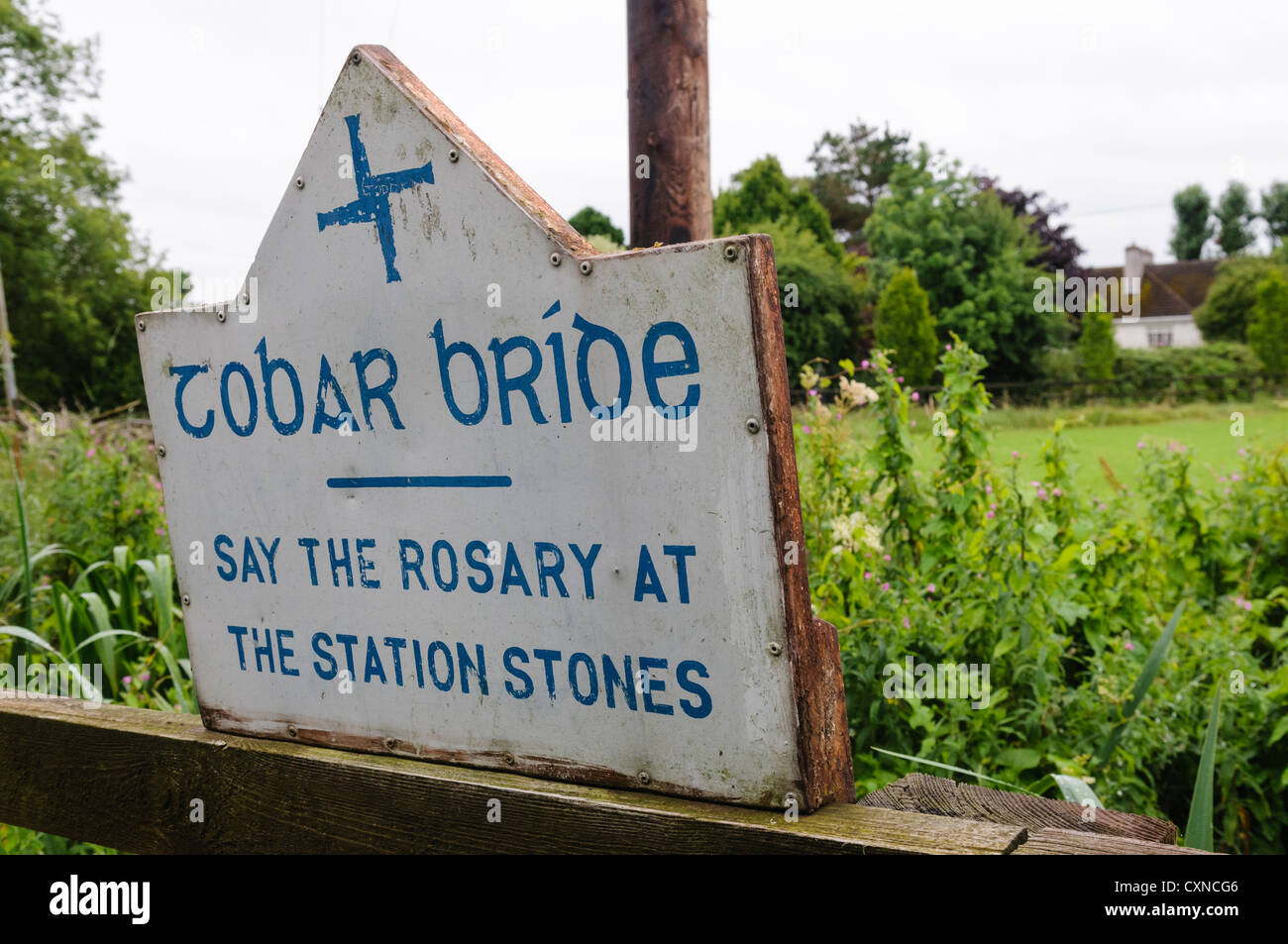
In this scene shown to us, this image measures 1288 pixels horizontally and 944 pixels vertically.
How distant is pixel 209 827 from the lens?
1.54m

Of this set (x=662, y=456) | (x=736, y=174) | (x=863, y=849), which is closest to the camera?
(x=863, y=849)

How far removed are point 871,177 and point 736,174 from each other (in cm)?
1943

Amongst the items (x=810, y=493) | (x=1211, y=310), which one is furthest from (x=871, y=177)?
(x=810, y=493)

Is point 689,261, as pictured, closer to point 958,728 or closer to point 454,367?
point 454,367

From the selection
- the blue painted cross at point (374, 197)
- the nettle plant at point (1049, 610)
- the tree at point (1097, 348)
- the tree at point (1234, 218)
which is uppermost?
the tree at point (1234, 218)

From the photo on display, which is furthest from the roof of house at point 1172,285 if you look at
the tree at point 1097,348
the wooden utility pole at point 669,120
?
the wooden utility pole at point 669,120

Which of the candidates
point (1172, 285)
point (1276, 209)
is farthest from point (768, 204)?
point (1276, 209)

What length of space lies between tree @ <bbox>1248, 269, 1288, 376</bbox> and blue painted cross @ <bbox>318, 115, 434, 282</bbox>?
34.8m

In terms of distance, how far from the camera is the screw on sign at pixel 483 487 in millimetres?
1156

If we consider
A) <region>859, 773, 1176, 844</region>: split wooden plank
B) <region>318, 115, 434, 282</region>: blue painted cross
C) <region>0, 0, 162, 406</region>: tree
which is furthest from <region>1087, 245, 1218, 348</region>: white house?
<region>318, 115, 434, 282</region>: blue painted cross

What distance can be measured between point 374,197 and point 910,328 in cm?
2428

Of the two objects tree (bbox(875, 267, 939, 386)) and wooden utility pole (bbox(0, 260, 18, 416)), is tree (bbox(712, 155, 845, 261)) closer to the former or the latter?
tree (bbox(875, 267, 939, 386))

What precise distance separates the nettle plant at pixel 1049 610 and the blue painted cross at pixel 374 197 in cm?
167

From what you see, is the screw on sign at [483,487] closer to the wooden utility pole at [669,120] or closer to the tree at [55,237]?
the wooden utility pole at [669,120]
